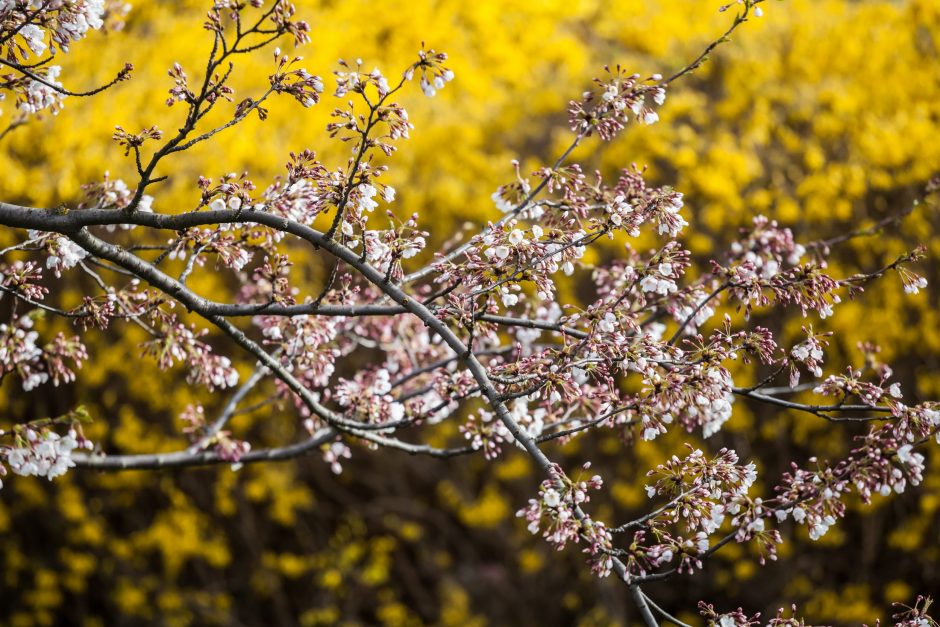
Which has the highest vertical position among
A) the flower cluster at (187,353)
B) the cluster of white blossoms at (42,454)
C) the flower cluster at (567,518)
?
the flower cluster at (187,353)

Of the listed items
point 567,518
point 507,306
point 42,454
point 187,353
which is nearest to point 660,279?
point 507,306

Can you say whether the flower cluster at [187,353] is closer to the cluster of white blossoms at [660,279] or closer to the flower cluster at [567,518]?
the flower cluster at [567,518]

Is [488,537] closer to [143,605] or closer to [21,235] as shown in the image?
[143,605]

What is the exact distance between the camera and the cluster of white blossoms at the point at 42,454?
7.97ft

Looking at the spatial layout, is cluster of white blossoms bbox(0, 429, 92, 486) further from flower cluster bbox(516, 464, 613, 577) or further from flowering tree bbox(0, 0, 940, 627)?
flower cluster bbox(516, 464, 613, 577)

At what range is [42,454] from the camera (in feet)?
8.04

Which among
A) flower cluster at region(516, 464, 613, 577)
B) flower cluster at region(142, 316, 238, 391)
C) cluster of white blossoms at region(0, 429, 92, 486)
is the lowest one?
flower cluster at region(516, 464, 613, 577)

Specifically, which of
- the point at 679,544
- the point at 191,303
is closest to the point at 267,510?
the point at 191,303

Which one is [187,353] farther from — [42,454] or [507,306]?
[507,306]

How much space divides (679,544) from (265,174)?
4978 millimetres

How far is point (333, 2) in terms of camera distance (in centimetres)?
919

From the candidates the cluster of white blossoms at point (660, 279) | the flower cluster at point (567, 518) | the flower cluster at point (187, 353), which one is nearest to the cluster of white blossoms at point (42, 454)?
the flower cluster at point (187, 353)

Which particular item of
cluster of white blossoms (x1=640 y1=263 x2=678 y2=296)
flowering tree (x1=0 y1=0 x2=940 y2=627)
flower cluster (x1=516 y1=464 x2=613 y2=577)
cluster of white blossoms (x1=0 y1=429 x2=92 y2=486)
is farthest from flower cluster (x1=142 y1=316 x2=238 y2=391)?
cluster of white blossoms (x1=640 y1=263 x2=678 y2=296)

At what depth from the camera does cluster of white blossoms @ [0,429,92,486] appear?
2430mm
